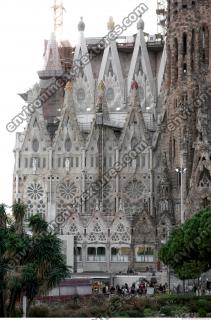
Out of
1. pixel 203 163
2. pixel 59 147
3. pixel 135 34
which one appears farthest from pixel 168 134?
pixel 135 34

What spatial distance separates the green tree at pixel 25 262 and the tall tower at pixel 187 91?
30821mm

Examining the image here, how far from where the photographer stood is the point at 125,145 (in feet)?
229

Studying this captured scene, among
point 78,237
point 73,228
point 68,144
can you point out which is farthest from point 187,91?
point 78,237

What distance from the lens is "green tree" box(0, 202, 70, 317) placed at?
3203cm

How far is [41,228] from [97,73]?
46062mm

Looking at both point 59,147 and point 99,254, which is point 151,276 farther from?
point 59,147

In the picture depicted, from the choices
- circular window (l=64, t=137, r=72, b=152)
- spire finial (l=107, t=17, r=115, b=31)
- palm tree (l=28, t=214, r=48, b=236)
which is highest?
spire finial (l=107, t=17, r=115, b=31)

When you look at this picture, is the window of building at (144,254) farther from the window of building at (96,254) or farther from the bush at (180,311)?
the bush at (180,311)

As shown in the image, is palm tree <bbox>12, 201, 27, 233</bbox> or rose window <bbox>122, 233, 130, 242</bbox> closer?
palm tree <bbox>12, 201, 27, 233</bbox>

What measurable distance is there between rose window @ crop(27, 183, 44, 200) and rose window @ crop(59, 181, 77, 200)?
2102mm

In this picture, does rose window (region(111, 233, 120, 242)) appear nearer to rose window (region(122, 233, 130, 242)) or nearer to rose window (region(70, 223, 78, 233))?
rose window (region(122, 233, 130, 242))

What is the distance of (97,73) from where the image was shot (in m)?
79.1

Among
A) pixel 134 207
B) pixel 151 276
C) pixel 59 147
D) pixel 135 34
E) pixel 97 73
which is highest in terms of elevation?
pixel 135 34

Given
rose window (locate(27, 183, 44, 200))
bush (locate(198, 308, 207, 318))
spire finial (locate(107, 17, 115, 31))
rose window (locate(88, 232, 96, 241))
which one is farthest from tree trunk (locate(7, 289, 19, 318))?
spire finial (locate(107, 17, 115, 31))
